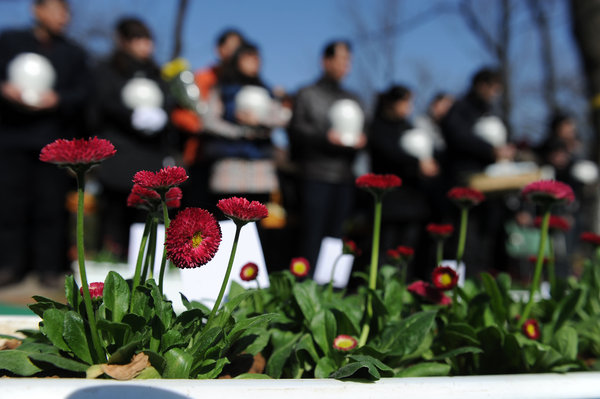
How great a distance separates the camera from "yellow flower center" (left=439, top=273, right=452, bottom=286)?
1.27 meters

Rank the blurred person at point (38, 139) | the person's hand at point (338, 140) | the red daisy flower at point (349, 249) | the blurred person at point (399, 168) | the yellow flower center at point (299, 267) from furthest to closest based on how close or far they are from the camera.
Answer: the blurred person at point (399, 168) → the person's hand at point (338, 140) → the blurred person at point (38, 139) → the yellow flower center at point (299, 267) → the red daisy flower at point (349, 249)

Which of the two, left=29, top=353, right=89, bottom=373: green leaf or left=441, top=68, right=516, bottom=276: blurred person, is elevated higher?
left=441, top=68, right=516, bottom=276: blurred person

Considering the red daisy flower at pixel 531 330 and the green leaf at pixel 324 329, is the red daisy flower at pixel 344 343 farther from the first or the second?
the red daisy flower at pixel 531 330

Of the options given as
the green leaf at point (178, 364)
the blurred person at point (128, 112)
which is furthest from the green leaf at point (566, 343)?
the blurred person at point (128, 112)

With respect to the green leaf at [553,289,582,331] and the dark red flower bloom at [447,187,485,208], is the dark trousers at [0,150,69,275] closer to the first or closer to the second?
the dark red flower bloom at [447,187,485,208]

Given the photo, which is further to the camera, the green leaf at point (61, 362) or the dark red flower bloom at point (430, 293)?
the dark red flower bloom at point (430, 293)

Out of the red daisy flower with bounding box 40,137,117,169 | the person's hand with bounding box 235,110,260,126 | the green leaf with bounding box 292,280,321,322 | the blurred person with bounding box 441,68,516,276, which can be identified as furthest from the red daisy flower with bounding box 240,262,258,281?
the blurred person with bounding box 441,68,516,276

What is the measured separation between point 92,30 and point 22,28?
1374cm

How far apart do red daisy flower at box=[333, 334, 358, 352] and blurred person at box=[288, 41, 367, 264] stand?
8.02 feet

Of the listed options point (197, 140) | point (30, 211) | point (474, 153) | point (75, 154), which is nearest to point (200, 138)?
point (197, 140)

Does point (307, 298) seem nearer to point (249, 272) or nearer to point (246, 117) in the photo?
point (249, 272)

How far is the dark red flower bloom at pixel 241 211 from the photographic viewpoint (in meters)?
0.90

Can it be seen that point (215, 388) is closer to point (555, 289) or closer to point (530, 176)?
point (555, 289)

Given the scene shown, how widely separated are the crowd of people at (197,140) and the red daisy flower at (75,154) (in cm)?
249
